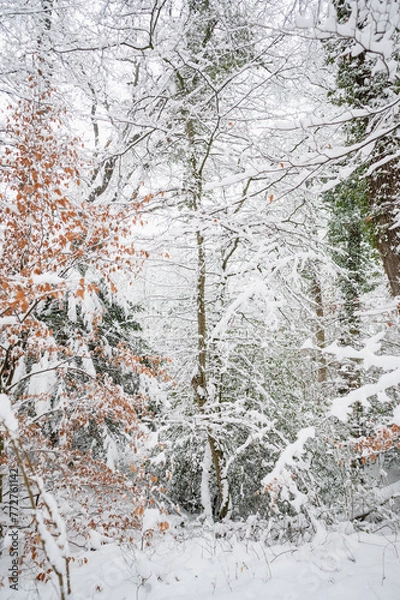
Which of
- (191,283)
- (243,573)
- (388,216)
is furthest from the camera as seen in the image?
(191,283)

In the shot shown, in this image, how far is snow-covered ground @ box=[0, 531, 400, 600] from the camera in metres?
2.98

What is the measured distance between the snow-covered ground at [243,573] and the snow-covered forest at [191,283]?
0.03 metres

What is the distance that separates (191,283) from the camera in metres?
6.72

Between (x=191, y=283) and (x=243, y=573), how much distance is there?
15.3 feet

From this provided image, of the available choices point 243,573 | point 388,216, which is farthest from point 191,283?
point 243,573

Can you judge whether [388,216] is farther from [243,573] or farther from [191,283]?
[243,573]

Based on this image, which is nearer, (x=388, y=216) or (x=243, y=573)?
(x=243, y=573)

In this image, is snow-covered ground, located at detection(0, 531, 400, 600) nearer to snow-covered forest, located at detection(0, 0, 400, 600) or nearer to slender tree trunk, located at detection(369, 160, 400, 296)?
snow-covered forest, located at detection(0, 0, 400, 600)

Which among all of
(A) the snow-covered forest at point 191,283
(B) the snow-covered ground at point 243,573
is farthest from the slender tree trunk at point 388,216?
(B) the snow-covered ground at point 243,573

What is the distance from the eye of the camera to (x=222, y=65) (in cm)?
592

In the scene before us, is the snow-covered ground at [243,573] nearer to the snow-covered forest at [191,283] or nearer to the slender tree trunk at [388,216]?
the snow-covered forest at [191,283]

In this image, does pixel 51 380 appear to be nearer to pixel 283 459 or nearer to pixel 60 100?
pixel 283 459

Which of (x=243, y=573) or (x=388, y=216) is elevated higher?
(x=388, y=216)

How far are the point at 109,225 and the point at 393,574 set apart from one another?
4.70 meters
